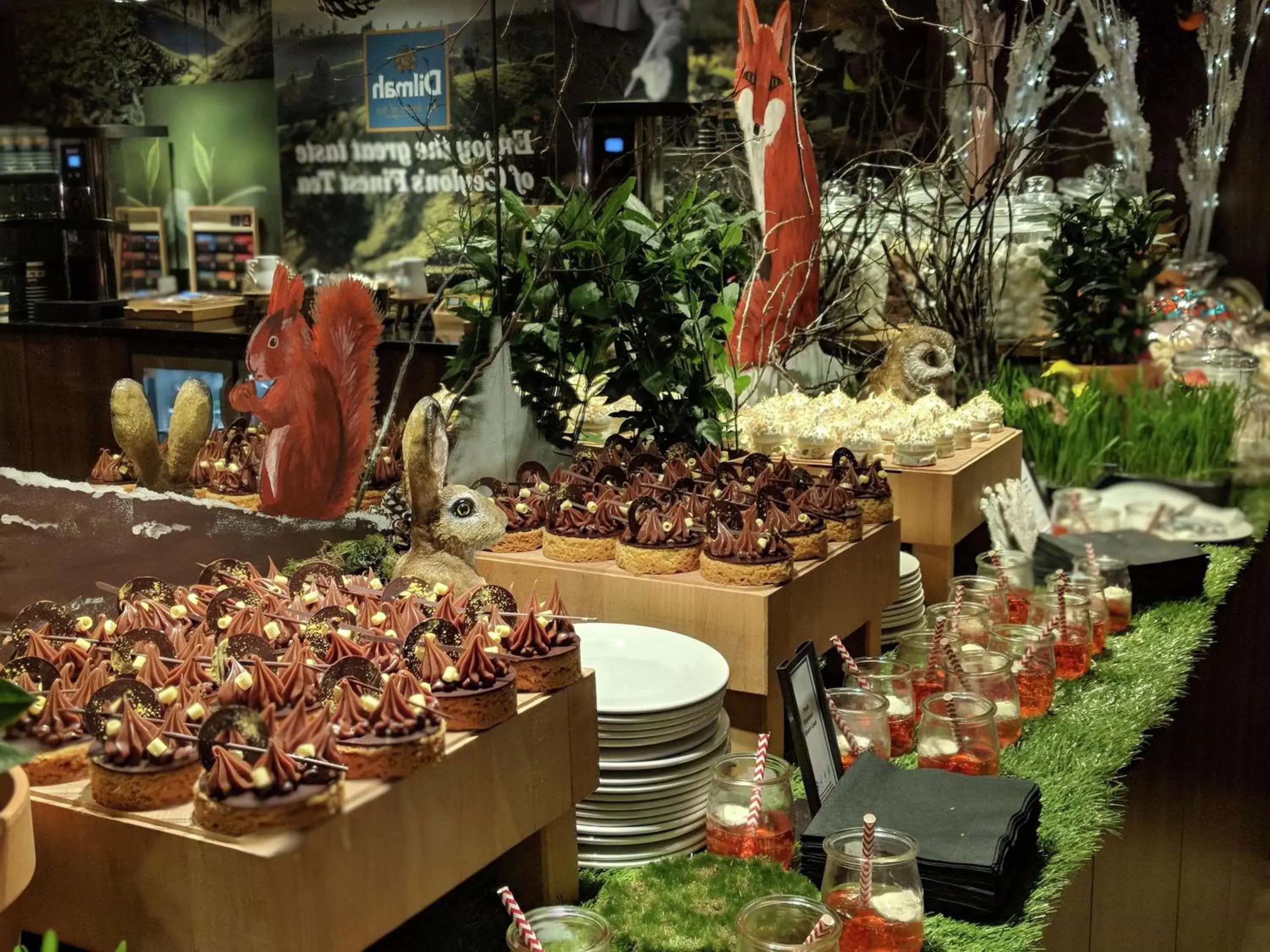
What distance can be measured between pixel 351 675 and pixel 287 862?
0.95ft


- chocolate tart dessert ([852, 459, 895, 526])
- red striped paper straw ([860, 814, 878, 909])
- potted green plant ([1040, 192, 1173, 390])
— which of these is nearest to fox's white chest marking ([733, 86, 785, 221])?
potted green plant ([1040, 192, 1173, 390])

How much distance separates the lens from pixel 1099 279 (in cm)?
516

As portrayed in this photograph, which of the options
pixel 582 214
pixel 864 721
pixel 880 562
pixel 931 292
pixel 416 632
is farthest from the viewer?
pixel 931 292

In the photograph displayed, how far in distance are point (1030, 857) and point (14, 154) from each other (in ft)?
5.82

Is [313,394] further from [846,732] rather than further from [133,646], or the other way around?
[846,732]

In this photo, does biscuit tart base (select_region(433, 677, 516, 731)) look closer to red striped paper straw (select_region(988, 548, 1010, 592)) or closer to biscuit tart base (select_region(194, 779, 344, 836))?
biscuit tart base (select_region(194, 779, 344, 836))

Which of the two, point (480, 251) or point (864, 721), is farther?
point (480, 251)

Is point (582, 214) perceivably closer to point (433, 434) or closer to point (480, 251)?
point (480, 251)

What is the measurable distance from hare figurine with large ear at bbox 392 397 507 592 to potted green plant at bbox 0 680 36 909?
0.88m

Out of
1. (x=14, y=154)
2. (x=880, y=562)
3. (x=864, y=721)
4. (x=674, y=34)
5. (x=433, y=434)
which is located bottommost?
(x=864, y=721)

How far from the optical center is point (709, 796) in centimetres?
194

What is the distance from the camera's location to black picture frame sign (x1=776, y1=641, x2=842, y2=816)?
2.00 m

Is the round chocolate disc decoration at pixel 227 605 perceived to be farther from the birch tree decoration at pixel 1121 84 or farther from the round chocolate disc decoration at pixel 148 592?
the birch tree decoration at pixel 1121 84

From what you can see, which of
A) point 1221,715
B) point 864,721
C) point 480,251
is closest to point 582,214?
point 480,251
